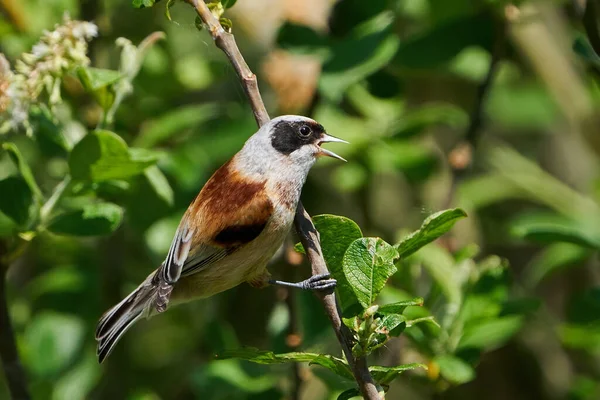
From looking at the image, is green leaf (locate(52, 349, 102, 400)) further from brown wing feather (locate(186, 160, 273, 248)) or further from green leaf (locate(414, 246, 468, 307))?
green leaf (locate(414, 246, 468, 307))

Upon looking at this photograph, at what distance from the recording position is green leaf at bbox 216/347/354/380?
2229 mm

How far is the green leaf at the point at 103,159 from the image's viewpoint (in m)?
2.71

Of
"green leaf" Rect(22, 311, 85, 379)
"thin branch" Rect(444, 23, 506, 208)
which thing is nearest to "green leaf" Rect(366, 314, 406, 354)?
"thin branch" Rect(444, 23, 506, 208)

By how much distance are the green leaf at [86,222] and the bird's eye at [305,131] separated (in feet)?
2.40

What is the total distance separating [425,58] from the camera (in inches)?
147

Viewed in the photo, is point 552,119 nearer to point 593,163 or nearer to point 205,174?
point 593,163

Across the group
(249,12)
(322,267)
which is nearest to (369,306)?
(322,267)

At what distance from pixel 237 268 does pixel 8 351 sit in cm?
79

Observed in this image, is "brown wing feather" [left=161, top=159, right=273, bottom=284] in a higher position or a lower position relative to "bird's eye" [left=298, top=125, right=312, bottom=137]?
lower

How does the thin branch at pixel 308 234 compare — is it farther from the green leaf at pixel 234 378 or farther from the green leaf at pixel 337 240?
the green leaf at pixel 234 378

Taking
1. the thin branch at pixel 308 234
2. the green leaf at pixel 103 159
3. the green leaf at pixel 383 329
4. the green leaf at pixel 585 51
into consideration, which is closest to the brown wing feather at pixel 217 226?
the green leaf at pixel 103 159

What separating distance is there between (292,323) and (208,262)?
2.07ft

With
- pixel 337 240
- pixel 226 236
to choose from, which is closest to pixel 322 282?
pixel 337 240

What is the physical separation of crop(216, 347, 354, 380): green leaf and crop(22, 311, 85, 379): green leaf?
5.69ft
